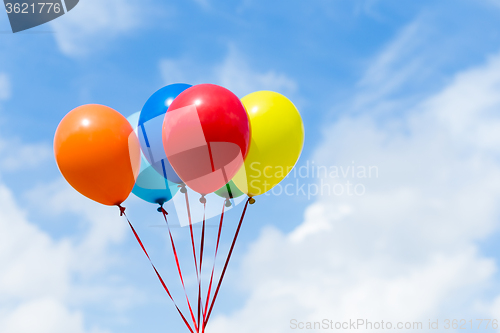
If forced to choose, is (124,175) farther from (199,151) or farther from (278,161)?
(278,161)

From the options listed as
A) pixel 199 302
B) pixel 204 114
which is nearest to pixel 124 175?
pixel 204 114

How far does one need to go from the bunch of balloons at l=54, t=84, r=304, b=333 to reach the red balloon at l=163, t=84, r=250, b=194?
1 centimetres

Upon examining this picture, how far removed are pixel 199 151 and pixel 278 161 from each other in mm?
1338

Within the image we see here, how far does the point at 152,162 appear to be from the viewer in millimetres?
6602

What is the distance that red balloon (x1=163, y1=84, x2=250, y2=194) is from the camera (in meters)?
5.79

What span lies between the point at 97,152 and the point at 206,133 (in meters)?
1.46

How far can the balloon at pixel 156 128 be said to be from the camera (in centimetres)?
643

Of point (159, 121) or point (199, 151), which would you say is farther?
point (159, 121)

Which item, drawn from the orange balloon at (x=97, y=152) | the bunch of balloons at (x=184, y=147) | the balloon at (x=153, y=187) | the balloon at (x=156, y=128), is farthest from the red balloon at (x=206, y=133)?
the balloon at (x=153, y=187)

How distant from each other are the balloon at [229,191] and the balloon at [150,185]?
65cm

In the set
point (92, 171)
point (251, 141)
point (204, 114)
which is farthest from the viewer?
point (251, 141)

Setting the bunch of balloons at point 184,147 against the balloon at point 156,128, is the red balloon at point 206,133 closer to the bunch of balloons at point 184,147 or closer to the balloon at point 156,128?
the bunch of balloons at point 184,147

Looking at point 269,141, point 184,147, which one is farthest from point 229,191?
point 184,147

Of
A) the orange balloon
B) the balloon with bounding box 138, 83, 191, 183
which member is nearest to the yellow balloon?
the balloon with bounding box 138, 83, 191, 183
